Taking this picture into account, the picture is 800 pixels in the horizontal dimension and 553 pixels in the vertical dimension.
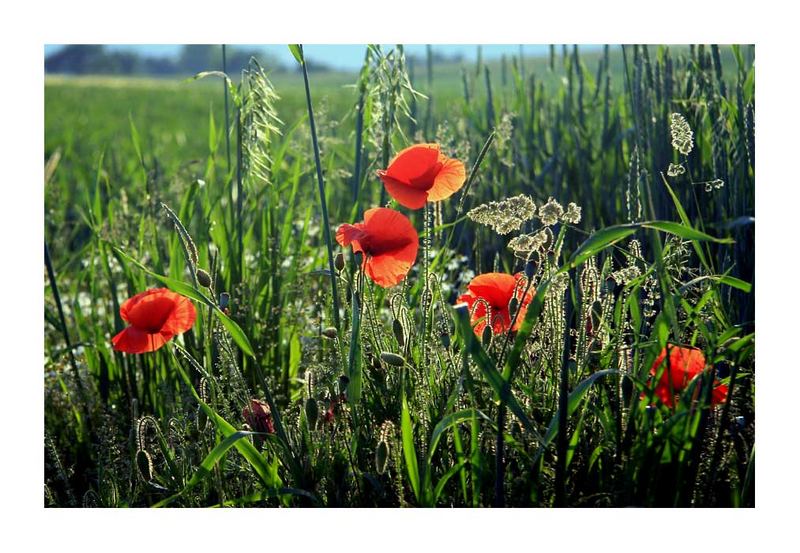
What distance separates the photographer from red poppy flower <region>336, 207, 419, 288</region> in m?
1.57

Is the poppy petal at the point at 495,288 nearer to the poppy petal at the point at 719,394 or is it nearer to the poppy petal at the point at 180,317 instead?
the poppy petal at the point at 719,394

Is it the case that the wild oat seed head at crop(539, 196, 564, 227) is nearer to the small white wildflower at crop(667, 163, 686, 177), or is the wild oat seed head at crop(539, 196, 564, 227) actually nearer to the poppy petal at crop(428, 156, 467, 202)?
the poppy petal at crop(428, 156, 467, 202)

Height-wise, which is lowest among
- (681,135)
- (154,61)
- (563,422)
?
(563,422)

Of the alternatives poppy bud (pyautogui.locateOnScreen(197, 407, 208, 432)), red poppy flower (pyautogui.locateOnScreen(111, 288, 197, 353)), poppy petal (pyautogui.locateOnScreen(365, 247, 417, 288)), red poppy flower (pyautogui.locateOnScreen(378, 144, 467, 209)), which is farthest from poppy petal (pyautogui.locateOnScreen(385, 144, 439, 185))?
poppy bud (pyautogui.locateOnScreen(197, 407, 208, 432))

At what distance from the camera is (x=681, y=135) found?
1689mm

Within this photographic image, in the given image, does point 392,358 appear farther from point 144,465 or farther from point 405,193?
point 144,465

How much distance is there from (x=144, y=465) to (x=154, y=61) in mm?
838

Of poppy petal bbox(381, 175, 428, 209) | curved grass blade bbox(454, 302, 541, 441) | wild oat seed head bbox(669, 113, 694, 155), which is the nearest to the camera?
curved grass blade bbox(454, 302, 541, 441)

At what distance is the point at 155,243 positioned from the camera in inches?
79.1

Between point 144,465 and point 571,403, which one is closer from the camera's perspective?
point 571,403

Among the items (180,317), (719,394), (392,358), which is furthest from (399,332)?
(719,394)

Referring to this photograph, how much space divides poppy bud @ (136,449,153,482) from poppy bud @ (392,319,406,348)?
466 mm
